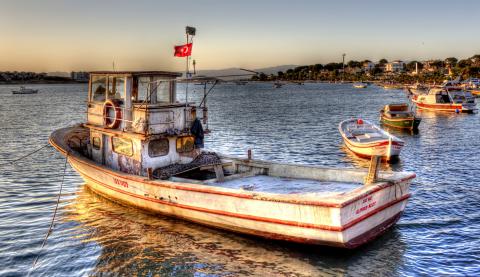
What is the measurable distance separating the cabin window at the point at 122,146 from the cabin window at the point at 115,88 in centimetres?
160

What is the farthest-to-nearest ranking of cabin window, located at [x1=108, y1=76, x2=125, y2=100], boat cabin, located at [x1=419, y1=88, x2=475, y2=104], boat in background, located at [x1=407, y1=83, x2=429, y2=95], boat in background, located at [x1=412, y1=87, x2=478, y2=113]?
boat in background, located at [x1=407, y1=83, x2=429, y2=95], boat cabin, located at [x1=419, y1=88, x2=475, y2=104], boat in background, located at [x1=412, y1=87, x2=478, y2=113], cabin window, located at [x1=108, y1=76, x2=125, y2=100]

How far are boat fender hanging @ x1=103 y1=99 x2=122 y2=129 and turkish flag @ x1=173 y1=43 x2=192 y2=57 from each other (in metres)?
2.85

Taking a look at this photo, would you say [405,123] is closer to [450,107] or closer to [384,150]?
[384,150]

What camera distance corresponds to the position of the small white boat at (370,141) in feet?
79.9

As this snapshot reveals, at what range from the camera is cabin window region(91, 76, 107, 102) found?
1686 centimetres

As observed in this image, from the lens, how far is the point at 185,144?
16344mm

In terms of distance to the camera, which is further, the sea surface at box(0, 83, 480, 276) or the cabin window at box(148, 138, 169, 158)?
the cabin window at box(148, 138, 169, 158)

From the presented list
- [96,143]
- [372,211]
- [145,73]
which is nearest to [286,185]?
[372,211]

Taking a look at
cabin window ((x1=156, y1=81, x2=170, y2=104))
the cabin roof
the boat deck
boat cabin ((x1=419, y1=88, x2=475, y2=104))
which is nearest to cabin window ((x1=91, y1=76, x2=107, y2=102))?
the cabin roof

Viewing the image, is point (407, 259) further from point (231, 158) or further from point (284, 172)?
point (231, 158)

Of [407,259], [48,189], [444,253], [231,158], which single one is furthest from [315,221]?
[48,189]

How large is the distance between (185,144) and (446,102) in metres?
50.3

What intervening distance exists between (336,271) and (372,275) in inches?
35.0

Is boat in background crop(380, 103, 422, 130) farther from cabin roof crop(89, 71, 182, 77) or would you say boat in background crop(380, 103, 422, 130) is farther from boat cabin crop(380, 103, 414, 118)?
cabin roof crop(89, 71, 182, 77)
